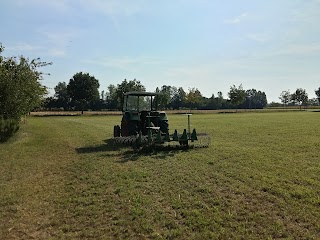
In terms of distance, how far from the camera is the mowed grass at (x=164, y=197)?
5.23 m

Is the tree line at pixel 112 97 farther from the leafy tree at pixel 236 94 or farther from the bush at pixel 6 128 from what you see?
the bush at pixel 6 128

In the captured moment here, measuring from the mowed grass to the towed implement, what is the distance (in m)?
1.46

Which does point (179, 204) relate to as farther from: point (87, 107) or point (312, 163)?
point (87, 107)

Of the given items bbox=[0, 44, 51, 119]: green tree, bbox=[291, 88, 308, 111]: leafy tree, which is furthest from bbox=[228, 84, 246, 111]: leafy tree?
bbox=[0, 44, 51, 119]: green tree

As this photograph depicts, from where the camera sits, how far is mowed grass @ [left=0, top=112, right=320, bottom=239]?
523 cm

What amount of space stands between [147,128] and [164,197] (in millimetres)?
7496

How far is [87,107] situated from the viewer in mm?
96000

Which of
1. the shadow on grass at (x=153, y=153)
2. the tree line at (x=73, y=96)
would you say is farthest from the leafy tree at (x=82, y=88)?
the shadow on grass at (x=153, y=153)

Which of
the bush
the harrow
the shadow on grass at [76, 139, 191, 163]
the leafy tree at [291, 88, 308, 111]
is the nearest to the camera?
the shadow on grass at [76, 139, 191, 163]

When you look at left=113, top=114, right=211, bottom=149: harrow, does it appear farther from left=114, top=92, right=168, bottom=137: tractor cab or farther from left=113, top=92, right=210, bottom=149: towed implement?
left=114, top=92, right=168, bottom=137: tractor cab

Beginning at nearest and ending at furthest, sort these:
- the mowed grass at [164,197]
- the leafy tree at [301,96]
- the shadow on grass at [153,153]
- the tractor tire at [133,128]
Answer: the mowed grass at [164,197], the shadow on grass at [153,153], the tractor tire at [133,128], the leafy tree at [301,96]

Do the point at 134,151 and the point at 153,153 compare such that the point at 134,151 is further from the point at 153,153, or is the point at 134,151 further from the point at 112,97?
the point at 112,97

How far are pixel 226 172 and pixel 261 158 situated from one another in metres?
2.63

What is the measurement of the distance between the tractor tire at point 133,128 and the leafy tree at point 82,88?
6667 centimetres
